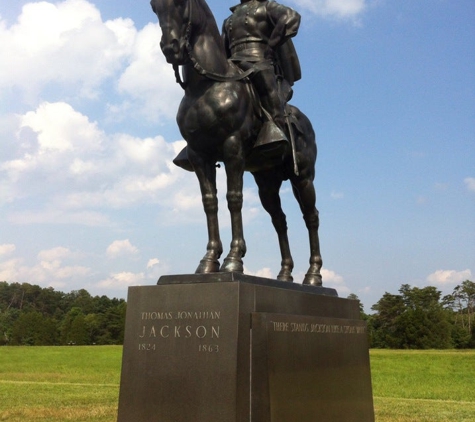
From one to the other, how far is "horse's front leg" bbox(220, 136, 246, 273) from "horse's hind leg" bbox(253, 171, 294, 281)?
1.84 m

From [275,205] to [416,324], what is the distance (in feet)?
184

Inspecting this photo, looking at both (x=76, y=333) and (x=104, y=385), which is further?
(x=76, y=333)

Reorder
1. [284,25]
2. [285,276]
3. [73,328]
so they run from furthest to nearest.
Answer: [73,328] < [285,276] < [284,25]

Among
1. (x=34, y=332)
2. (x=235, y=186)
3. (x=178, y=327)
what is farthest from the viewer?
(x=34, y=332)

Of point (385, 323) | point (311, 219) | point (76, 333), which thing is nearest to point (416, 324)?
point (385, 323)

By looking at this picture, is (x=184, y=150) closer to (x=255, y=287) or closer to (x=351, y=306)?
(x=255, y=287)

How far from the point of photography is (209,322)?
6.29 meters

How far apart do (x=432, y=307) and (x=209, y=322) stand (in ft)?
236

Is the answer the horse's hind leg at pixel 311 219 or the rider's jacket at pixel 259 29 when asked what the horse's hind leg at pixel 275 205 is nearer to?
the horse's hind leg at pixel 311 219

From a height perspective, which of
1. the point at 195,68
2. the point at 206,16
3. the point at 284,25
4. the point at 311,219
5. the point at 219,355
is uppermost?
the point at 284,25

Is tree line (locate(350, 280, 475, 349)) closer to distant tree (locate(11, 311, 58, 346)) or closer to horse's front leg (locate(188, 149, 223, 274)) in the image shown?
distant tree (locate(11, 311, 58, 346))

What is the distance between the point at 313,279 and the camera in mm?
9031

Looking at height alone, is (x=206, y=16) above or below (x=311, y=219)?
above

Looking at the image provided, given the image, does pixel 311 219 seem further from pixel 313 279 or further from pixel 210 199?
pixel 210 199
